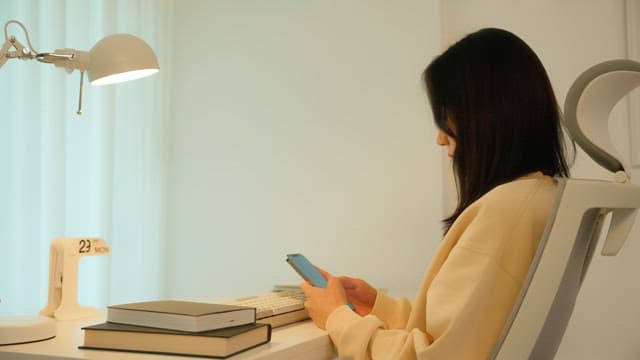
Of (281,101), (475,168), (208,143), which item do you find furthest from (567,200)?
(208,143)

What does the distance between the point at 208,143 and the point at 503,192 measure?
1.55 m

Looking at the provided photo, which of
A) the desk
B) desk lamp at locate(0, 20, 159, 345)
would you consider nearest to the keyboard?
the desk

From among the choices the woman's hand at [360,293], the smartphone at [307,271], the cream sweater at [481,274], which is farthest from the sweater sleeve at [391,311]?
the cream sweater at [481,274]

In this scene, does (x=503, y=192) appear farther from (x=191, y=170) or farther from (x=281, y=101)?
(x=191, y=170)

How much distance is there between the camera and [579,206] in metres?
0.78

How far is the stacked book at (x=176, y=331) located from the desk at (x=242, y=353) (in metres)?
0.01

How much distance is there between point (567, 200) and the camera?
2.56ft

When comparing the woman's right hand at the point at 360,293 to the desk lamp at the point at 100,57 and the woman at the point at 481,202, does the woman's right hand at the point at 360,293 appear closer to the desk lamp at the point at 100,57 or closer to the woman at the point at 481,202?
the woman at the point at 481,202

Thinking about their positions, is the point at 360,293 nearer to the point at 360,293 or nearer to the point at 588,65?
the point at 360,293

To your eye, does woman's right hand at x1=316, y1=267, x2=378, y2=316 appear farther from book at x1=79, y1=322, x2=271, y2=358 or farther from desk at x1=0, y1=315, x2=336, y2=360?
book at x1=79, y1=322, x2=271, y2=358

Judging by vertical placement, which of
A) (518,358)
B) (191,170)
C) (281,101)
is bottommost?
(518,358)

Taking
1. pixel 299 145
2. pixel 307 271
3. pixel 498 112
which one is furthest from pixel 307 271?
pixel 299 145

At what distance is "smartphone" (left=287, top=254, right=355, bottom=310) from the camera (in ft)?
4.29

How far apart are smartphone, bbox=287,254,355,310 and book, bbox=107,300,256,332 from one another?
0.28 m
